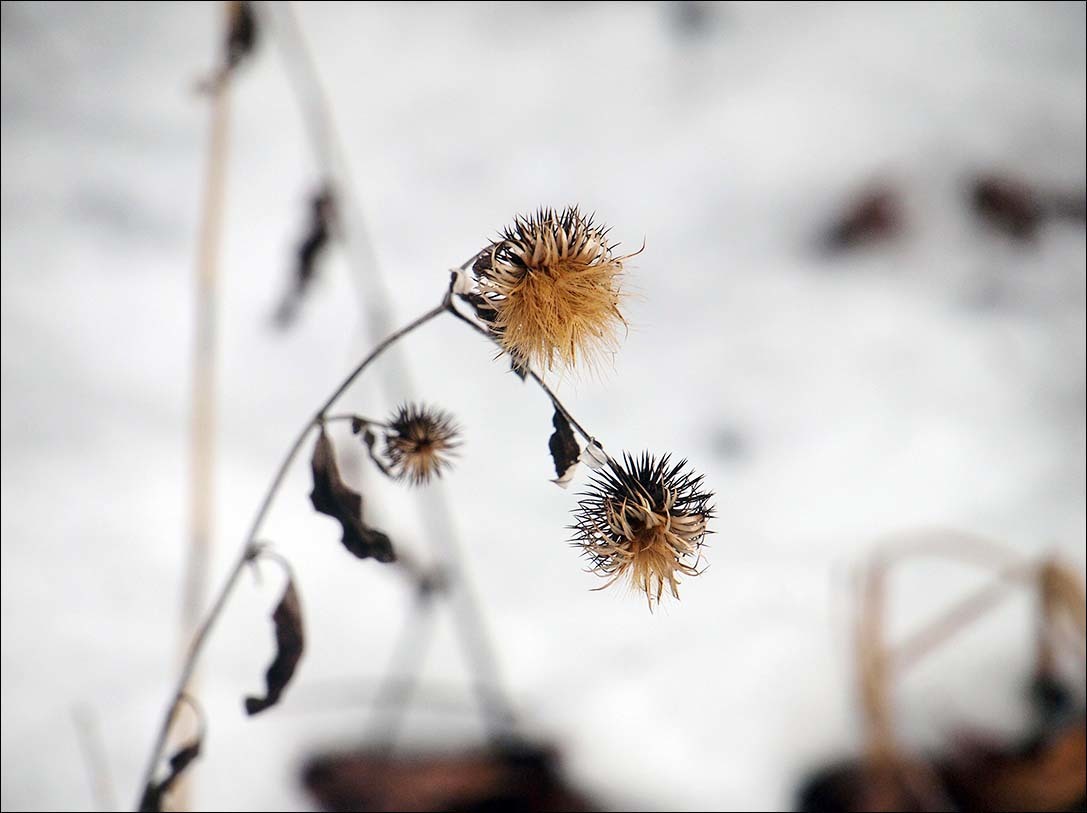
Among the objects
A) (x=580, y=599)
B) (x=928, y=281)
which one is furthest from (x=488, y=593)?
(x=928, y=281)

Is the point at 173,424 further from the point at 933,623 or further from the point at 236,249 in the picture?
the point at 933,623

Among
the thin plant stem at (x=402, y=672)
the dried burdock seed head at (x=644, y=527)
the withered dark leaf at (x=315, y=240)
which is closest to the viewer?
the dried burdock seed head at (x=644, y=527)

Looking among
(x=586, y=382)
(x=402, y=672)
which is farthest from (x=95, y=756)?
(x=586, y=382)

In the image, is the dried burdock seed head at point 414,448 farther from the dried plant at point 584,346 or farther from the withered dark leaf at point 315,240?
the withered dark leaf at point 315,240

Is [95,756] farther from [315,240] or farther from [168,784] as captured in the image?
[315,240]

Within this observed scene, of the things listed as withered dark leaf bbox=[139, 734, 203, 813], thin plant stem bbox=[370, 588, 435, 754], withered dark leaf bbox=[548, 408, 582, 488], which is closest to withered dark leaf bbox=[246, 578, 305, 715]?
withered dark leaf bbox=[139, 734, 203, 813]

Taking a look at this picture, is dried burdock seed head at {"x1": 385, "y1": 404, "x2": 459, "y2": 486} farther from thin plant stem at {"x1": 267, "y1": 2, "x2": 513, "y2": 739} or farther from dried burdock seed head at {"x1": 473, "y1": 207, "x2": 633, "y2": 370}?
thin plant stem at {"x1": 267, "y1": 2, "x2": 513, "y2": 739}

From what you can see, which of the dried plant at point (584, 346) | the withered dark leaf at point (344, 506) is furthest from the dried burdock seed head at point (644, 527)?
the withered dark leaf at point (344, 506)
